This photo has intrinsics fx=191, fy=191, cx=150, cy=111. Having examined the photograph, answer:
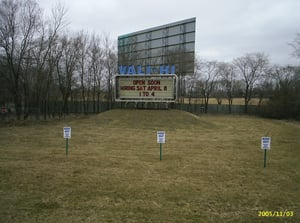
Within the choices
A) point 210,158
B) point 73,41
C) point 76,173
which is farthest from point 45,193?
point 73,41

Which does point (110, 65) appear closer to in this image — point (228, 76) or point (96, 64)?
point (96, 64)

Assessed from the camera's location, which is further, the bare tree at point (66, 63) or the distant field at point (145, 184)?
the bare tree at point (66, 63)

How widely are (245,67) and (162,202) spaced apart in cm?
4017

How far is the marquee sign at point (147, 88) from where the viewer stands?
19891 millimetres

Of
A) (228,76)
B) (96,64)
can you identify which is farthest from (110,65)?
(228,76)

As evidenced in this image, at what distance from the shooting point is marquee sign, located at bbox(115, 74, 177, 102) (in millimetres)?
19891

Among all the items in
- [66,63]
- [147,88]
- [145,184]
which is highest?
[66,63]

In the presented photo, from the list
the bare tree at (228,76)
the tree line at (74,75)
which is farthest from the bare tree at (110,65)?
the bare tree at (228,76)

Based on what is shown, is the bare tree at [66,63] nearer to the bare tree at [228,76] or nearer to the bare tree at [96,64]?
the bare tree at [96,64]

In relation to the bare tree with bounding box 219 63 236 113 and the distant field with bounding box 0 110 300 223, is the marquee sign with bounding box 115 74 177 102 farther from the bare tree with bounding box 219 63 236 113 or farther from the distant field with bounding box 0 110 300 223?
the bare tree with bounding box 219 63 236 113

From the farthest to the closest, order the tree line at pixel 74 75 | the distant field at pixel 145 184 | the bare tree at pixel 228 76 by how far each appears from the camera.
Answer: the bare tree at pixel 228 76, the tree line at pixel 74 75, the distant field at pixel 145 184

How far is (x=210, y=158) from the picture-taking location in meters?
6.95

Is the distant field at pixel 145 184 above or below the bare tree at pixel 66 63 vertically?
below

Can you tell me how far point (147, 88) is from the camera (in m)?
20.2
